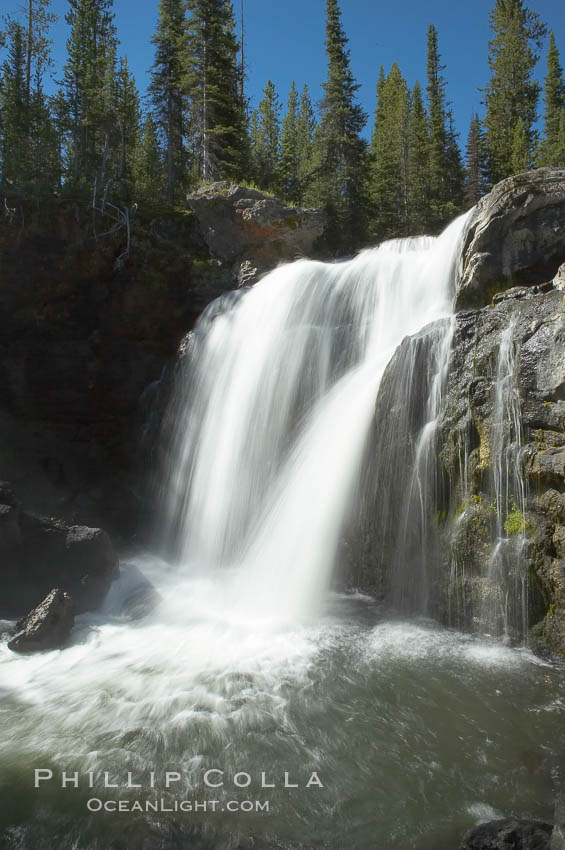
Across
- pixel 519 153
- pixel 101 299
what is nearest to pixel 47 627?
pixel 101 299

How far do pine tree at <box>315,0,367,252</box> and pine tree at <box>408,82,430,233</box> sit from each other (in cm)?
329

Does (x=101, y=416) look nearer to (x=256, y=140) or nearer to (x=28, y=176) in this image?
(x=28, y=176)

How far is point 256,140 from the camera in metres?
38.3

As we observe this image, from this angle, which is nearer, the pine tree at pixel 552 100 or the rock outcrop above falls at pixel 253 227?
the rock outcrop above falls at pixel 253 227

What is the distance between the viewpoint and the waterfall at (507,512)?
22.6ft

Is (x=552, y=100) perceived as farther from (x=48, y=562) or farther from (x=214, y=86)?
(x=48, y=562)

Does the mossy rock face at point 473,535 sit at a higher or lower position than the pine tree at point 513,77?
lower

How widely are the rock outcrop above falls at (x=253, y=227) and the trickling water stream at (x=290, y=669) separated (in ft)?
11.8

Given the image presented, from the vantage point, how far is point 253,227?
52.4 ft

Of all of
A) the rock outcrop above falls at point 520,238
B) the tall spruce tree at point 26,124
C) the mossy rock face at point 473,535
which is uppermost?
the tall spruce tree at point 26,124

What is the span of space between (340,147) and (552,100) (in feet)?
70.6

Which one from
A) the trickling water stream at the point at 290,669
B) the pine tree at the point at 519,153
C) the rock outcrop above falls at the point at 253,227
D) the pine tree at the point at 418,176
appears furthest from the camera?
the pine tree at the point at 519,153

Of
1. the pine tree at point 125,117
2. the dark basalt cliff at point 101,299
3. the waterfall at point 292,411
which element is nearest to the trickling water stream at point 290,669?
the waterfall at point 292,411

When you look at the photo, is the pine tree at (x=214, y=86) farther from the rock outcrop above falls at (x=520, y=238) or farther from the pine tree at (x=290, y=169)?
the rock outcrop above falls at (x=520, y=238)
